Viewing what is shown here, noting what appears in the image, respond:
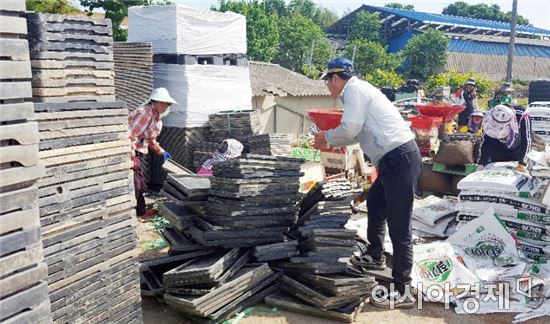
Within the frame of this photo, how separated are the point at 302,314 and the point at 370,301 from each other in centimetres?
70

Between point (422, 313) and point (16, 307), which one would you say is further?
point (422, 313)

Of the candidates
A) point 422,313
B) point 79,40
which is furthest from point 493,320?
point 79,40

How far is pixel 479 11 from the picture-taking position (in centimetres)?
8038

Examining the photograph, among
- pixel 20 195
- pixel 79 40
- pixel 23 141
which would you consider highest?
pixel 79 40

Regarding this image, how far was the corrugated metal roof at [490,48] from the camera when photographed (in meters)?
47.8

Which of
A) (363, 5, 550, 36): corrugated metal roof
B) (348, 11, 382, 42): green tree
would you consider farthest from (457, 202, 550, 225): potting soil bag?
(363, 5, 550, 36): corrugated metal roof

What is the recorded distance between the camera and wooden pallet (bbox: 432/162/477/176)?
8305 millimetres

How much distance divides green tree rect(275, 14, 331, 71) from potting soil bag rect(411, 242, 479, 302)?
96.0 feet

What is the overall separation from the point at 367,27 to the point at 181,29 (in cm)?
4321

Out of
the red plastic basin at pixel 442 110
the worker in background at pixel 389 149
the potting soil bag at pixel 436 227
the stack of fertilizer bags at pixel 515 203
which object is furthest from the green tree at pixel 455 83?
the worker in background at pixel 389 149

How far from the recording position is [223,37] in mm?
9992

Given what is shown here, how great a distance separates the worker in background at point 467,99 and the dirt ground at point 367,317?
9948 millimetres

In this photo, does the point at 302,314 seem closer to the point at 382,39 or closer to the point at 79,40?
the point at 79,40

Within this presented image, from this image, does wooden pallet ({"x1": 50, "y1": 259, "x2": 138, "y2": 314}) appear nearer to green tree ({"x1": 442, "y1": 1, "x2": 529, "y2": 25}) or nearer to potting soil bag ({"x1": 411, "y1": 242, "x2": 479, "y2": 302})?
potting soil bag ({"x1": 411, "y1": 242, "x2": 479, "y2": 302})
